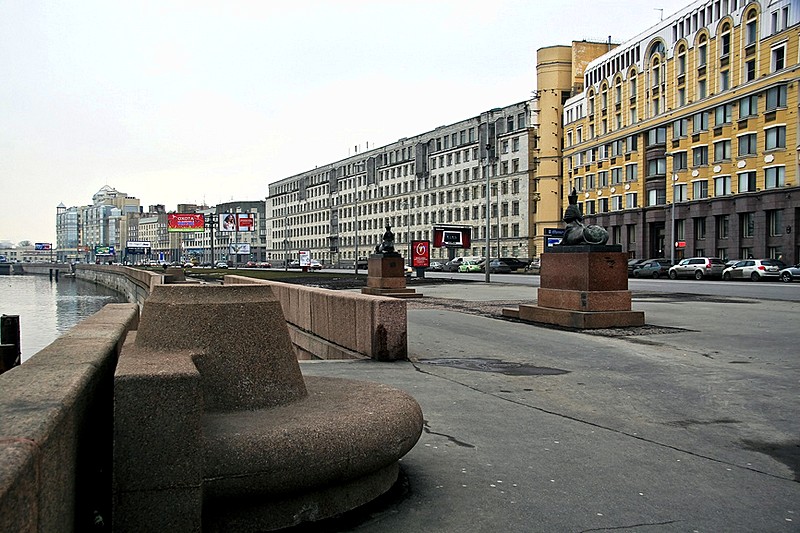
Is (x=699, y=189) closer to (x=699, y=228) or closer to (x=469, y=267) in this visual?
(x=699, y=228)

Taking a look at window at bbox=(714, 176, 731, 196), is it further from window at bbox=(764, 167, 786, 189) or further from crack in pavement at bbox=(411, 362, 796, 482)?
crack in pavement at bbox=(411, 362, 796, 482)

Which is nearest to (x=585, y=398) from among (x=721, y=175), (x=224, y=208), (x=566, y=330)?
(x=566, y=330)

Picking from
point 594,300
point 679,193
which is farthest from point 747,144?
point 594,300

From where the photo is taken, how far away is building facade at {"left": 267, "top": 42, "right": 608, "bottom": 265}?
3546 inches

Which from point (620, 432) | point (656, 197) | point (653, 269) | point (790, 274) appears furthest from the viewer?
point (656, 197)

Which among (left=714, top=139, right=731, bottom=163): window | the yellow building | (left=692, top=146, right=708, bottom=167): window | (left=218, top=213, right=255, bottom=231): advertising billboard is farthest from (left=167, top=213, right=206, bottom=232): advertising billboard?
(left=714, top=139, right=731, bottom=163): window

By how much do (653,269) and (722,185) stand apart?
35.4 ft

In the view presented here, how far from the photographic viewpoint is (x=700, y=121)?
62.2 m

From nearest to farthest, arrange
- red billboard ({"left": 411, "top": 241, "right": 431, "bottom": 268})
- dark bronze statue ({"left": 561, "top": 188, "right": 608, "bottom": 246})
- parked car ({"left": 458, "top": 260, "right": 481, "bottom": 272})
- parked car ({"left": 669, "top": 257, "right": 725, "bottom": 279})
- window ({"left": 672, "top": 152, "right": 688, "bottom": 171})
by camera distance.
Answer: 1. dark bronze statue ({"left": 561, "top": 188, "right": 608, "bottom": 246})
2. red billboard ({"left": 411, "top": 241, "right": 431, "bottom": 268})
3. parked car ({"left": 669, "top": 257, "right": 725, "bottom": 279})
4. window ({"left": 672, "top": 152, "right": 688, "bottom": 171})
5. parked car ({"left": 458, "top": 260, "right": 481, "bottom": 272})

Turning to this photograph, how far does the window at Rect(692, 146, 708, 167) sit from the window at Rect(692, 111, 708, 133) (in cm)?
159

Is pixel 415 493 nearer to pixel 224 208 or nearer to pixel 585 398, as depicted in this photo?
pixel 585 398

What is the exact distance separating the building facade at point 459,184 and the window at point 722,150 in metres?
19.1

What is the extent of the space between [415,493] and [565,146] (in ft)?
286

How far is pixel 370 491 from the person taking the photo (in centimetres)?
436
